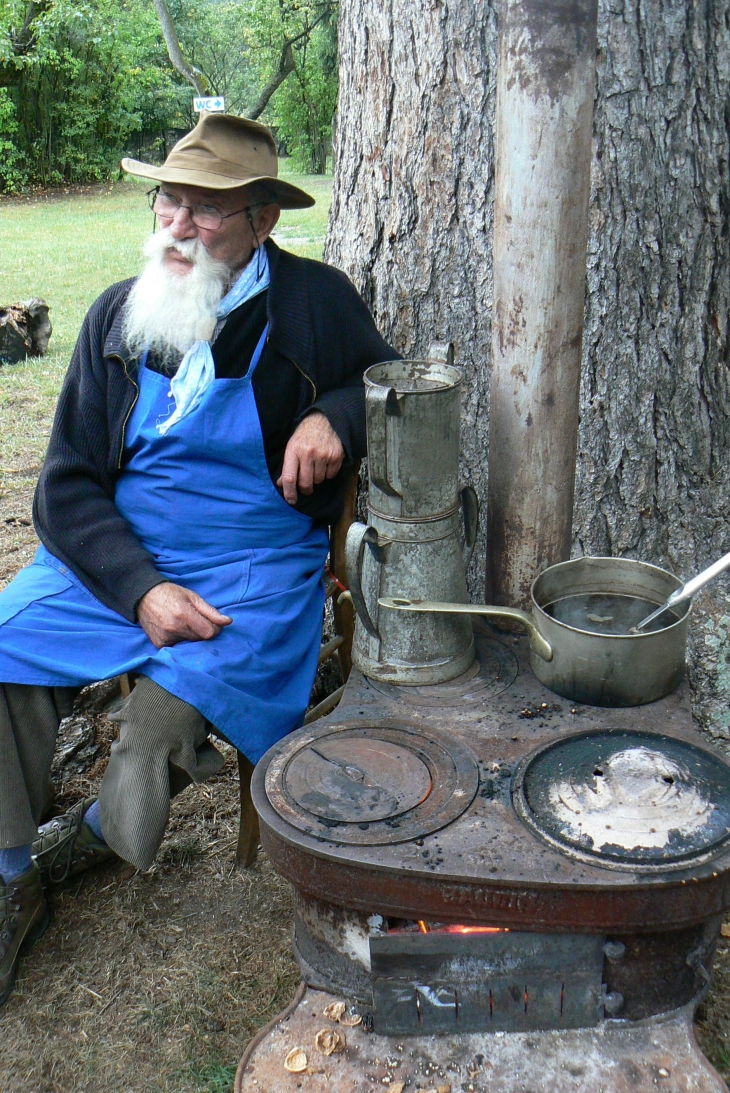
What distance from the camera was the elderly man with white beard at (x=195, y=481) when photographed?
2.34 metres

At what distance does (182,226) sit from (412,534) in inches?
43.5

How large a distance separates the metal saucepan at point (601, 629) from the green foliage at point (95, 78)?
18.9 m

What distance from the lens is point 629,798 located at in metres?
1.79

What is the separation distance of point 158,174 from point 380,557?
46.6 inches

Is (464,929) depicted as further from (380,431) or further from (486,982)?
(380,431)

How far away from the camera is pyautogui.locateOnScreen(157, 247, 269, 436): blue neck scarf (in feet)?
8.29

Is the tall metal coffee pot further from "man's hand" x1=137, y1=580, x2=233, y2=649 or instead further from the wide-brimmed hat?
the wide-brimmed hat

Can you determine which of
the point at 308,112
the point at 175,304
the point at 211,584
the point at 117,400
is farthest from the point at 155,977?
the point at 308,112

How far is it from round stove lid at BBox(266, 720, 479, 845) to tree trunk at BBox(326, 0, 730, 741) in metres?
0.91

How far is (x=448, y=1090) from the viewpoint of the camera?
178 cm

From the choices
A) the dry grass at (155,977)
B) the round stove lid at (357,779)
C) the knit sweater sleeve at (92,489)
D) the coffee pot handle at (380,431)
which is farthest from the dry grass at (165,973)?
the coffee pot handle at (380,431)

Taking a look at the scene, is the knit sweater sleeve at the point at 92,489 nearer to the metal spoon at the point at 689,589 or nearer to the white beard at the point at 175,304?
the white beard at the point at 175,304

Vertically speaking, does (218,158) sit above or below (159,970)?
above

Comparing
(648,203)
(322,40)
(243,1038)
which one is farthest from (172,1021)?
(322,40)
